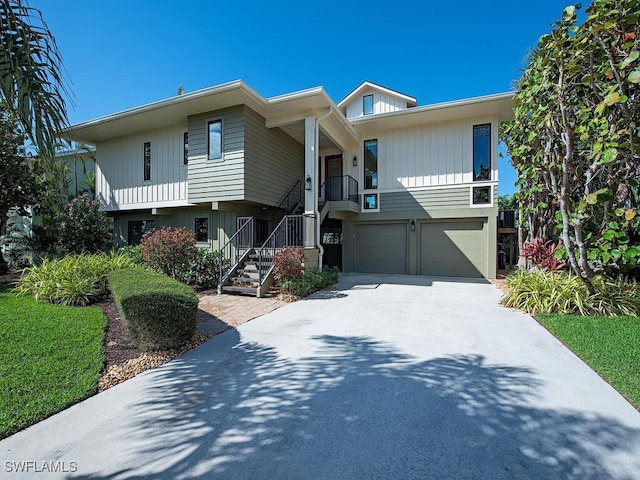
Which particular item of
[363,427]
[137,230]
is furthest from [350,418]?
[137,230]

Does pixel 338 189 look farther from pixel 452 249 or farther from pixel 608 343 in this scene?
pixel 608 343

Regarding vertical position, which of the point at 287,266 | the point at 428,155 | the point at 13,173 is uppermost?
the point at 428,155

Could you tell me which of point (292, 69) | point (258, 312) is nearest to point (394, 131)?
point (292, 69)

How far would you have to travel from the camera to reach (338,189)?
12422 millimetres

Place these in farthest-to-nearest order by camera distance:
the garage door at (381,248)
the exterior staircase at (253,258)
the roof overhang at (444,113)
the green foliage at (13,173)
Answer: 1. the garage door at (381,248)
2. the roof overhang at (444,113)
3. the green foliage at (13,173)
4. the exterior staircase at (253,258)

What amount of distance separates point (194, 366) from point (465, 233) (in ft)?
33.6

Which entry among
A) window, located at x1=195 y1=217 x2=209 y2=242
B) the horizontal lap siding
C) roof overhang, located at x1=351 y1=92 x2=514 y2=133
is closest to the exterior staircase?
window, located at x1=195 y1=217 x2=209 y2=242

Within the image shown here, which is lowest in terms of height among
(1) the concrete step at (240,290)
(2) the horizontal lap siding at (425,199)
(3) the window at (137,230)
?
(1) the concrete step at (240,290)

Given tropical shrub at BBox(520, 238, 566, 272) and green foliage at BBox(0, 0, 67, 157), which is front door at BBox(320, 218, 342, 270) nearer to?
tropical shrub at BBox(520, 238, 566, 272)

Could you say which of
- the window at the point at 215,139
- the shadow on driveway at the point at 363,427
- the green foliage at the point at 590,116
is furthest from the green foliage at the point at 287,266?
the green foliage at the point at 590,116

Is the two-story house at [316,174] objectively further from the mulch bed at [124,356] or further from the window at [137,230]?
the mulch bed at [124,356]

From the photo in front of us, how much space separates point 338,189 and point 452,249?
15.8 ft

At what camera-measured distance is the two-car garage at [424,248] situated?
11.1 m

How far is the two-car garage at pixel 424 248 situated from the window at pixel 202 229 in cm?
569
